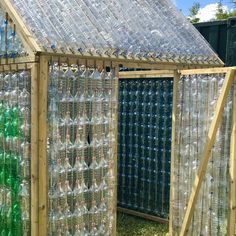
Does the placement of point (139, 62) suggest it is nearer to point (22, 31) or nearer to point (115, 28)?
point (115, 28)

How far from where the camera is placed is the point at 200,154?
16.5 ft

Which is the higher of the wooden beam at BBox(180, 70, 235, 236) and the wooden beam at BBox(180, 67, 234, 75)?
the wooden beam at BBox(180, 67, 234, 75)

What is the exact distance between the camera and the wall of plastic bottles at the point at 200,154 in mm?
4828

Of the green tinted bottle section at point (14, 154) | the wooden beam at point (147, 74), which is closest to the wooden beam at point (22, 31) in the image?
the green tinted bottle section at point (14, 154)

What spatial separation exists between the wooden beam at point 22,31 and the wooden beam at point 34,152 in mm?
157

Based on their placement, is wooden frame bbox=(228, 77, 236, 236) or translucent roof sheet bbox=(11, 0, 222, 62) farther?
wooden frame bbox=(228, 77, 236, 236)

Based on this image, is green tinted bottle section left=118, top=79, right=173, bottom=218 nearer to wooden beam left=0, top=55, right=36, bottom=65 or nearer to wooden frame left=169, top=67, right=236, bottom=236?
wooden frame left=169, top=67, right=236, bottom=236

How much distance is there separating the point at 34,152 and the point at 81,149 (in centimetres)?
53

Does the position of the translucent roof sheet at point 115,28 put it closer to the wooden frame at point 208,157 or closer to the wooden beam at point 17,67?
the wooden beam at point 17,67

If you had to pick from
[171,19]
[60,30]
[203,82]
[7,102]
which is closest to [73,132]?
[7,102]

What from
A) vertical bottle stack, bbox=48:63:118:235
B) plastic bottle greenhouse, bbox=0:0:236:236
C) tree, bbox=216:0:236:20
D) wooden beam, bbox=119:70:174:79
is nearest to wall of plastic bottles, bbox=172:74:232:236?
plastic bottle greenhouse, bbox=0:0:236:236

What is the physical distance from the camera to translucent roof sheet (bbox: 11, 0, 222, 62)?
4.09 meters

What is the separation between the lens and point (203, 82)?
16.2 feet

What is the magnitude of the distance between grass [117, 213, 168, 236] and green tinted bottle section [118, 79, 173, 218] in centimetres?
17
